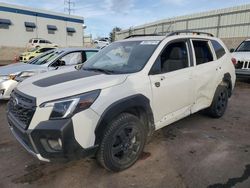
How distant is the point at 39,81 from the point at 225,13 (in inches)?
731

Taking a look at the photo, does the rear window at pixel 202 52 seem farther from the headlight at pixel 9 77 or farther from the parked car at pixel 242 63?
the parked car at pixel 242 63

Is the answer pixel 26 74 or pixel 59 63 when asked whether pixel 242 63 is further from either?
pixel 26 74

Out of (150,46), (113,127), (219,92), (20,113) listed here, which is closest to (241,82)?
(219,92)

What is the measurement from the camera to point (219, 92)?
536 centimetres

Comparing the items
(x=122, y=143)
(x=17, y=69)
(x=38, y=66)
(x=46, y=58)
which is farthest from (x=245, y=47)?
(x=122, y=143)

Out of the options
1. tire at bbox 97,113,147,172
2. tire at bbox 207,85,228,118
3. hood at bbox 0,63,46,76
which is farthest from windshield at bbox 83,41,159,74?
hood at bbox 0,63,46,76

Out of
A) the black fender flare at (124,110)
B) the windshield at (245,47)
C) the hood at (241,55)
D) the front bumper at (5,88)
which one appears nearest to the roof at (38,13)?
the front bumper at (5,88)

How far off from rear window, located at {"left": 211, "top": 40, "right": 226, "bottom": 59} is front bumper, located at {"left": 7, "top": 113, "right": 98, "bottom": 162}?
3.61 meters

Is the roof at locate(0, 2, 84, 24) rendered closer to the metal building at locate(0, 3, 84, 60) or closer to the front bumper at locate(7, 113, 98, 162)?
the metal building at locate(0, 3, 84, 60)

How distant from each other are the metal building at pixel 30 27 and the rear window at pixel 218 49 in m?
27.8

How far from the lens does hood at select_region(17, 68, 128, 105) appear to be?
296 cm

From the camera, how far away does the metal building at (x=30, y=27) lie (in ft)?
97.9

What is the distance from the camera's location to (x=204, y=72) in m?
4.75

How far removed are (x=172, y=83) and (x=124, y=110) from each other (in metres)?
1.09
